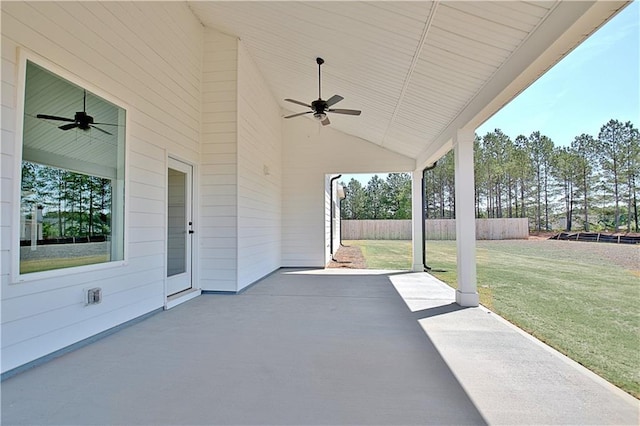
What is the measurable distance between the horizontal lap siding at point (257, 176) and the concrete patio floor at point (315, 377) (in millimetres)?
1941

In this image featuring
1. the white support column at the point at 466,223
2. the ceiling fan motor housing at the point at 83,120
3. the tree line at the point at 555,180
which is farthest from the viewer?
the tree line at the point at 555,180

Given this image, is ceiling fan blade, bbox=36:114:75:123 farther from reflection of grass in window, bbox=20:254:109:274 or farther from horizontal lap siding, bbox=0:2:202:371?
reflection of grass in window, bbox=20:254:109:274

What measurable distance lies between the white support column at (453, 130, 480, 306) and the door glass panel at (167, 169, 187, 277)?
398cm

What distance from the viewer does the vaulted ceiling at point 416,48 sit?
2406 mm

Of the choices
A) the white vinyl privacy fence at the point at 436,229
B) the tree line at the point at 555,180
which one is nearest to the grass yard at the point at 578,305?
the tree line at the point at 555,180

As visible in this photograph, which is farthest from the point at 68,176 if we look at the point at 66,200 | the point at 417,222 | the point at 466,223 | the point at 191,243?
the point at 417,222

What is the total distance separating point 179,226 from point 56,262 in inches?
79.6

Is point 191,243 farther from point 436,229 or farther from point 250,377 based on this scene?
point 436,229

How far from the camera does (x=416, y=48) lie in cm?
333

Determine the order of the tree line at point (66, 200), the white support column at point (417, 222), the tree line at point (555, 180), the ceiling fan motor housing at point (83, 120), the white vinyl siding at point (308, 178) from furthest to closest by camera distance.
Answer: the tree line at point (555, 180) < the white vinyl siding at point (308, 178) < the white support column at point (417, 222) < the ceiling fan motor housing at point (83, 120) < the tree line at point (66, 200)

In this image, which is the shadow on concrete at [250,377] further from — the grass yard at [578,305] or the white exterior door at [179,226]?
the grass yard at [578,305]

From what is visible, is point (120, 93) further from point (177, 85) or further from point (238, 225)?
point (238, 225)

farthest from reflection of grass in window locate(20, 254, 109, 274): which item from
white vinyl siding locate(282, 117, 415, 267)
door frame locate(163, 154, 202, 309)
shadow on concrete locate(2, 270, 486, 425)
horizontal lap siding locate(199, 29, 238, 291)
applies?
white vinyl siding locate(282, 117, 415, 267)

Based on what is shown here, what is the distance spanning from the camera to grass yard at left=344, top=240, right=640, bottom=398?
2.61 m
